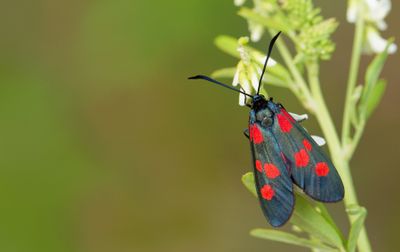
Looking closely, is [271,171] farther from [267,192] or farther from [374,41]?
[374,41]

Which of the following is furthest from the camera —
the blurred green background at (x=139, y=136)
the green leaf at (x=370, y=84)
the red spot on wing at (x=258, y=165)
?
the blurred green background at (x=139, y=136)

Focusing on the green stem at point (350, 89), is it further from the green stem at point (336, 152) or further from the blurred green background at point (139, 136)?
the blurred green background at point (139, 136)

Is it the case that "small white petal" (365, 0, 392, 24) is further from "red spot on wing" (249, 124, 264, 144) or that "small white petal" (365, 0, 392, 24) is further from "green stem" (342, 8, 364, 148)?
"red spot on wing" (249, 124, 264, 144)

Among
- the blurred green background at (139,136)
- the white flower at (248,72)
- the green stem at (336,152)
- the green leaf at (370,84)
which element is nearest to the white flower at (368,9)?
the green leaf at (370,84)

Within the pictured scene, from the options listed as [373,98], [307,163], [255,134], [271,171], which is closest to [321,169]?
[307,163]

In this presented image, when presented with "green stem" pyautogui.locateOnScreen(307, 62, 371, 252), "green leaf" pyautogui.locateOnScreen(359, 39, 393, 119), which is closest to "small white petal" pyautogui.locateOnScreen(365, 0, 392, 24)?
"green leaf" pyautogui.locateOnScreen(359, 39, 393, 119)

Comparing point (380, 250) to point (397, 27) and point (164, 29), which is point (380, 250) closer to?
point (397, 27)
